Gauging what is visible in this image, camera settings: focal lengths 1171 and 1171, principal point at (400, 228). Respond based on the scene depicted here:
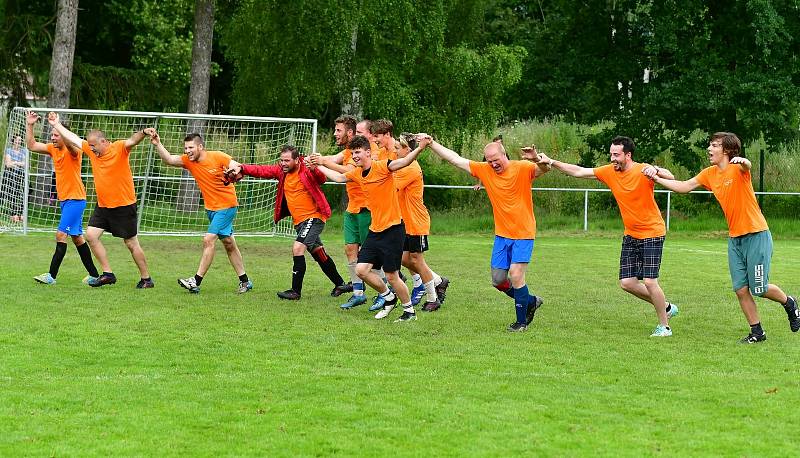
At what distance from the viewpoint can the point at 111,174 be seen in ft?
45.9

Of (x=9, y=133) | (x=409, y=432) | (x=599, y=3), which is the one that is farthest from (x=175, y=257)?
(x=599, y=3)

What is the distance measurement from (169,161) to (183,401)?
6297 mm

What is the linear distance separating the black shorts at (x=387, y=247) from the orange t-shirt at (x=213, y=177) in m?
2.74

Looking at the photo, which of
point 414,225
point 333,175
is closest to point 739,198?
point 414,225

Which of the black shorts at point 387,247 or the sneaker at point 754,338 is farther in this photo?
the black shorts at point 387,247

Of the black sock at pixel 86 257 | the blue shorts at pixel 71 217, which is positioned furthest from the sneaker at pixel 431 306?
the blue shorts at pixel 71 217

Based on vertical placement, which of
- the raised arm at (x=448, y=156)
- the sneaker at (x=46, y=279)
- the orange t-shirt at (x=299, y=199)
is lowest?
the sneaker at (x=46, y=279)

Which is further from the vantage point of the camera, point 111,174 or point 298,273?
point 111,174

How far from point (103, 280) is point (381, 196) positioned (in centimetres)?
443

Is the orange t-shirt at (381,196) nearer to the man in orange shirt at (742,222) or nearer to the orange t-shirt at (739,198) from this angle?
the man in orange shirt at (742,222)

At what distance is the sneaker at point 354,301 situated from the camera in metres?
12.9

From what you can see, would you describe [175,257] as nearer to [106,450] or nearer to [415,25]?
[415,25]

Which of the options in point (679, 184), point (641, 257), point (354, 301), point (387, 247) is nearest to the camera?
point (679, 184)

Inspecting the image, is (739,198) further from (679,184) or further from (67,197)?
(67,197)
